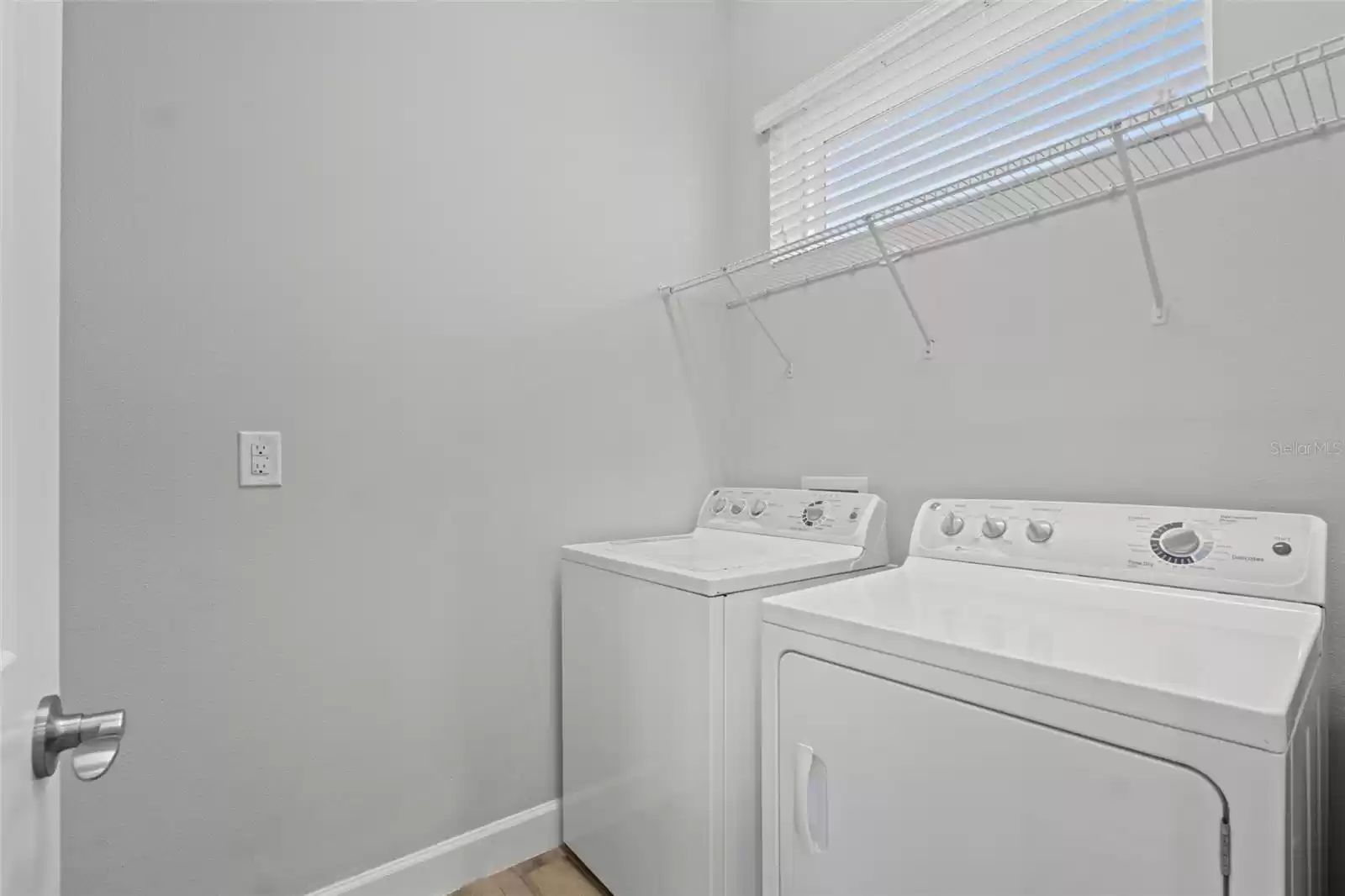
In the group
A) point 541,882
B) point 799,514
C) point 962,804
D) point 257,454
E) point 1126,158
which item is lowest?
point 541,882

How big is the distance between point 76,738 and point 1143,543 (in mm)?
1504

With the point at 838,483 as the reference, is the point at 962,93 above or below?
above

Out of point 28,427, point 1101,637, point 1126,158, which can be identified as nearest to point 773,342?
point 1126,158

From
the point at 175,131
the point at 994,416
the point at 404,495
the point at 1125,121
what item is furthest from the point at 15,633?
the point at 994,416

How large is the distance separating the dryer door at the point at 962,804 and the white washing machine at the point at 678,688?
190 mm

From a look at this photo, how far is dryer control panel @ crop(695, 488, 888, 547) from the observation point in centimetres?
163

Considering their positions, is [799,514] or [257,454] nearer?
[257,454]

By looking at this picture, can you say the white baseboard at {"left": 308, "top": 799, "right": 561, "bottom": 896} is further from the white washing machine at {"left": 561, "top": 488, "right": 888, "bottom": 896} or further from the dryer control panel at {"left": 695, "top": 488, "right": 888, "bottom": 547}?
the dryer control panel at {"left": 695, "top": 488, "right": 888, "bottom": 547}

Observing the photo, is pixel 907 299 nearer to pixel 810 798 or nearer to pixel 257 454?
pixel 810 798

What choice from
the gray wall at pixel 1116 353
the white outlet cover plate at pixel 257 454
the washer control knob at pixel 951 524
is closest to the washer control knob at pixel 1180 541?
the gray wall at pixel 1116 353

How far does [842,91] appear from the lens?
6.31 ft

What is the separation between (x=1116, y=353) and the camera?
131 centimetres

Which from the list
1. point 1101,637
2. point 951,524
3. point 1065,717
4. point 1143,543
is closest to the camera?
point 1065,717

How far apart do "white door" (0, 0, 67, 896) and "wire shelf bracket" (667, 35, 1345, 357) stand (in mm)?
1322
